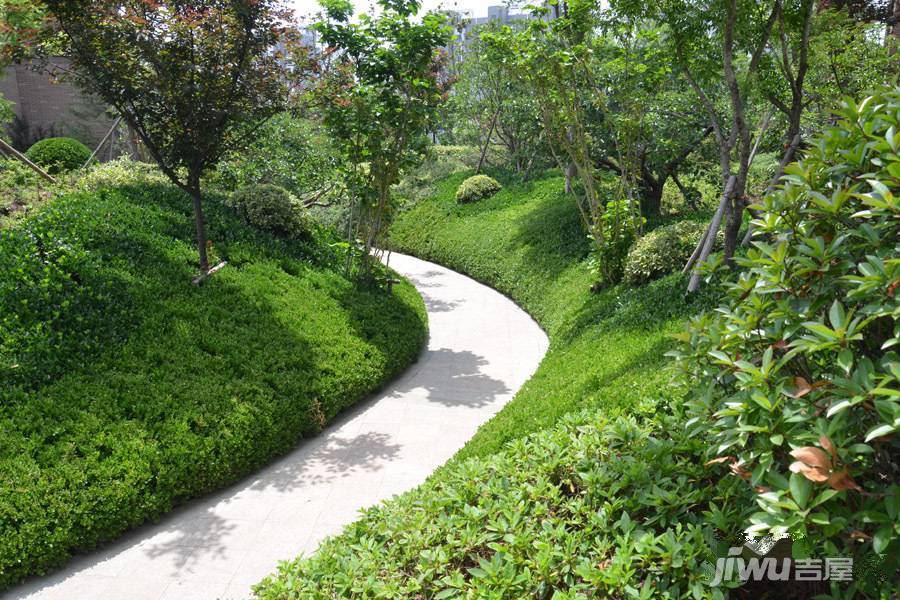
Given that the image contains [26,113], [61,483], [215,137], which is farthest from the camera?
[26,113]

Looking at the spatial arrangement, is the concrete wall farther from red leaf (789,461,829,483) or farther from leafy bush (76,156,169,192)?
red leaf (789,461,829,483)

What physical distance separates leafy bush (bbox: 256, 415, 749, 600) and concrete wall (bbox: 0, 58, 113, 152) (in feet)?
82.4

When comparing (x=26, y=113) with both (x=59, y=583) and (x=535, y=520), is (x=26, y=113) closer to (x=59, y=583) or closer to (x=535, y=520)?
(x=59, y=583)

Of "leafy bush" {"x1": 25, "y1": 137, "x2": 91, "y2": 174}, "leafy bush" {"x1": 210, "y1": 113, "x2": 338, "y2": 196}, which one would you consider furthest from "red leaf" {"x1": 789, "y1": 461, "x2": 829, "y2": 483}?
"leafy bush" {"x1": 25, "y1": 137, "x2": 91, "y2": 174}

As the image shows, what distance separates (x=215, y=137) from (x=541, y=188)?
984 centimetres

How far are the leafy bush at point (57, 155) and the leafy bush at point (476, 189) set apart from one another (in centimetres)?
929

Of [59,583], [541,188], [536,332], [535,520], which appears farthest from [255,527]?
[541,188]

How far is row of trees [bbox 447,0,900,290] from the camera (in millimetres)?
6441

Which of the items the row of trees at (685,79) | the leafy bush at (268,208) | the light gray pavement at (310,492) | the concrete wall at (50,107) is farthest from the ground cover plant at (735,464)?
the concrete wall at (50,107)

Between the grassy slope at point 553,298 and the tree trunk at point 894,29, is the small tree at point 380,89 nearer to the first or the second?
the grassy slope at point 553,298

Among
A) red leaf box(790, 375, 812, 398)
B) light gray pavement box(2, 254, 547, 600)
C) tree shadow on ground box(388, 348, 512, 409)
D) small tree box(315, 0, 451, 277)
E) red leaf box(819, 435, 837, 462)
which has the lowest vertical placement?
light gray pavement box(2, 254, 547, 600)

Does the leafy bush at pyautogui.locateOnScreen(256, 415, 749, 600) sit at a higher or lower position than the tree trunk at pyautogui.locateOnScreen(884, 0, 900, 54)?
lower

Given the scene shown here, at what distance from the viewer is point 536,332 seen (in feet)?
33.2

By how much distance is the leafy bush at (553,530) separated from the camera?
2.74m
